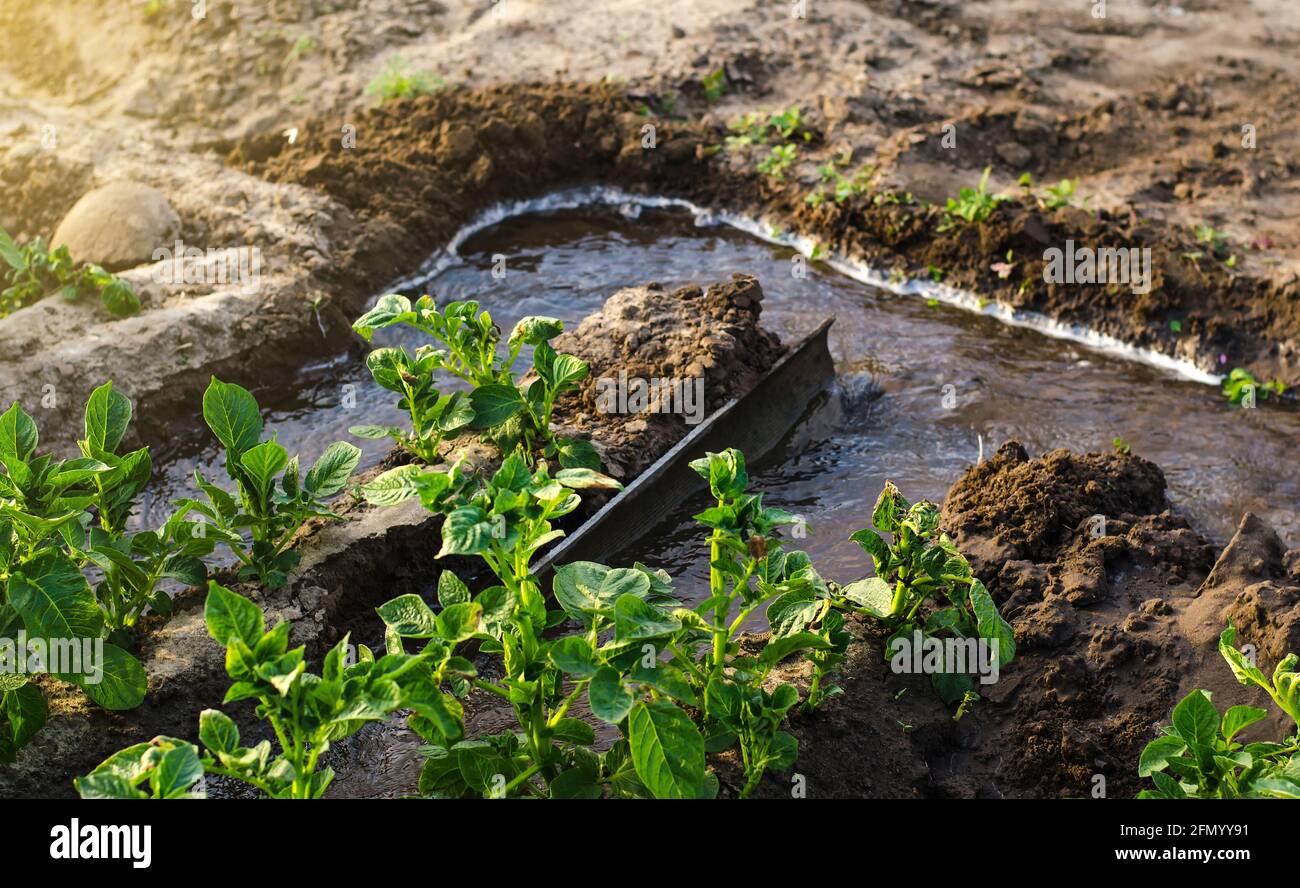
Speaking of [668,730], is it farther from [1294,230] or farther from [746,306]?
[1294,230]

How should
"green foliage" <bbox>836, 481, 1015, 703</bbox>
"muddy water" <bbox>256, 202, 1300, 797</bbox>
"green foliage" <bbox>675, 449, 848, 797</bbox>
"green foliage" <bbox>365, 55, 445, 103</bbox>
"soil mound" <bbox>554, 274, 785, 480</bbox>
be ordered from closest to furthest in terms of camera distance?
"green foliage" <bbox>675, 449, 848, 797</bbox> < "green foliage" <bbox>836, 481, 1015, 703</bbox> < "soil mound" <bbox>554, 274, 785, 480</bbox> < "muddy water" <bbox>256, 202, 1300, 797</bbox> < "green foliage" <bbox>365, 55, 445, 103</bbox>

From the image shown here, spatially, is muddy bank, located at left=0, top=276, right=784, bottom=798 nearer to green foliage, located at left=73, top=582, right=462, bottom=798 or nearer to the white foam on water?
green foliage, located at left=73, top=582, right=462, bottom=798

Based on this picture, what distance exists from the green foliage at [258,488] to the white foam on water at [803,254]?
3.21m

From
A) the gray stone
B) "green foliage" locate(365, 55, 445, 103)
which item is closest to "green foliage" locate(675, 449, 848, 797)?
the gray stone

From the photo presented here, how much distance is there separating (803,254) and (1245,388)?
2.70 m

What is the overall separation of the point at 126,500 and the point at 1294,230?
656 centimetres

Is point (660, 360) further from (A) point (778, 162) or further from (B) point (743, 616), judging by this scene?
(A) point (778, 162)

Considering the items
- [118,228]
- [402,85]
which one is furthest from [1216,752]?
[402,85]

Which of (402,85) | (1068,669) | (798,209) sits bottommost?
(1068,669)

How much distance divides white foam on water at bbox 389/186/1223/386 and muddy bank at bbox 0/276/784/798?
1573 mm

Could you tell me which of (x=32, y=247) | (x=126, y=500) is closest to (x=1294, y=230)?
(x=126, y=500)

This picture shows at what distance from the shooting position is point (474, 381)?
504 centimetres

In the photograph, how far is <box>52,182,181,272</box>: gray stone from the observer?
711cm

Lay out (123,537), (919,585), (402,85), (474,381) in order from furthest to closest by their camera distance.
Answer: (402,85) → (474,381) → (123,537) → (919,585)
